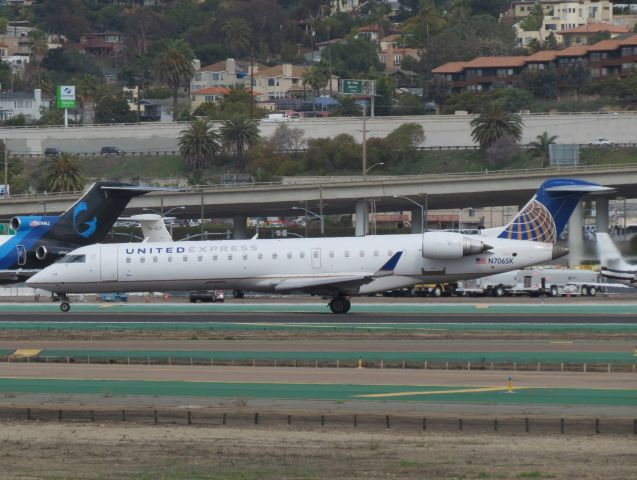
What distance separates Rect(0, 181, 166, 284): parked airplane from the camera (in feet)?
228

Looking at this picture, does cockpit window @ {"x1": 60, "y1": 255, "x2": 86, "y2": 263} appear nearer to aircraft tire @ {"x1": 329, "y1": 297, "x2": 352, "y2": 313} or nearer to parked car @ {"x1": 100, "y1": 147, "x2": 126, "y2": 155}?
aircraft tire @ {"x1": 329, "y1": 297, "x2": 352, "y2": 313}

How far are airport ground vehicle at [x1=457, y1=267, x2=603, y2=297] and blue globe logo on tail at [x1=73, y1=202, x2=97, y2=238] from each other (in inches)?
1037

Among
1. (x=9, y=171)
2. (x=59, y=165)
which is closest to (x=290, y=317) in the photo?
(x=59, y=165)

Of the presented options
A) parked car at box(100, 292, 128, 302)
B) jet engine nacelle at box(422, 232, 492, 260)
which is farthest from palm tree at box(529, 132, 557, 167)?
jet engine nacelle at box(422, 232, 492, 260)

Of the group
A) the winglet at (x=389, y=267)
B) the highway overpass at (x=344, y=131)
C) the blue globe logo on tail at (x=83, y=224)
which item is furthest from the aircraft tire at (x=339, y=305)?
the highway overpass at (x=344, y=131)

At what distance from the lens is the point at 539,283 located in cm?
9019

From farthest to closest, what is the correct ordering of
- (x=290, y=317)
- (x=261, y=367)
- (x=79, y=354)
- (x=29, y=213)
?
(x=29, y=213) < (x=290, y=317) < (x=79, y=354) < (x=261, y=367)

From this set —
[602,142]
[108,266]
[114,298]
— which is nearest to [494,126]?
[602,142]

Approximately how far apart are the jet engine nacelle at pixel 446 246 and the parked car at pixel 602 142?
122 m

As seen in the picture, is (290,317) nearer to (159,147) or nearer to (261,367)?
(261,367)

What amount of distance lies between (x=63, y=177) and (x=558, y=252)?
109091 mm

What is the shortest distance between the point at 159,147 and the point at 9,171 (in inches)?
814

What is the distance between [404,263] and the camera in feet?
195

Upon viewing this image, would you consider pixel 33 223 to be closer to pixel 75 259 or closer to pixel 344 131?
pixel 75 259
